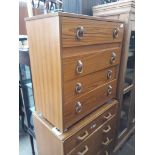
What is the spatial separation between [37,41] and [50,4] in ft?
2.01

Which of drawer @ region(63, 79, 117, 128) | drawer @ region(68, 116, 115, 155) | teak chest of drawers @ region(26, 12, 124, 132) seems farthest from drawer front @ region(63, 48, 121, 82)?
drawer @ region(68, 116, 115, 155)

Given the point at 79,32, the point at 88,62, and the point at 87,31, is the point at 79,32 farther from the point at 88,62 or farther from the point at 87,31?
the point at 88,62

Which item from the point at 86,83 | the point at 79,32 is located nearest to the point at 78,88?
the point at 86,83

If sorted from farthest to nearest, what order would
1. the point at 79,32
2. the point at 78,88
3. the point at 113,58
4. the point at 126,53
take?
1. the point at 126,53
2. the point at 113,58
3. the point at 78,88
4. the point at 79,32

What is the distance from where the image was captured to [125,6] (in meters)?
1.07

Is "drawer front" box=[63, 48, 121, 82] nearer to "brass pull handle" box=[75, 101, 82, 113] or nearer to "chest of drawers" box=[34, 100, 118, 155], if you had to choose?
"brass pull handle" box=[75, 101, 82, 113]

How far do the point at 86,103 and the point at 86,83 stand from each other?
0.44 feet

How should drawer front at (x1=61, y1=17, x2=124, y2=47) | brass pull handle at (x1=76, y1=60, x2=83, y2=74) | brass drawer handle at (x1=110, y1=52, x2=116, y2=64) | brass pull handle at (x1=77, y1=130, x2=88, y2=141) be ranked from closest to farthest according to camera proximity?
drawer front at (x1=61, y1=17, x2=124, y2=47) < brass pull handle at (x1=76, y1=60, x2=83, y2=74) < brass pull handle at (x1=77, y1=130, x2=88, y2=141) < brass drawer handle at (x1=110, y1=52, x2=116, y2=64)

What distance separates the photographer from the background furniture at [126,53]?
109 cm

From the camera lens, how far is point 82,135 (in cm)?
96

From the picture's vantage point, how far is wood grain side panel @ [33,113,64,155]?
870 millimetres

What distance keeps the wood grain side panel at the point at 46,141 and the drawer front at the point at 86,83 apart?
0.26 meters

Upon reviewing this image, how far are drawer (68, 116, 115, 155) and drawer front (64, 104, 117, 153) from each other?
32 millimetres
